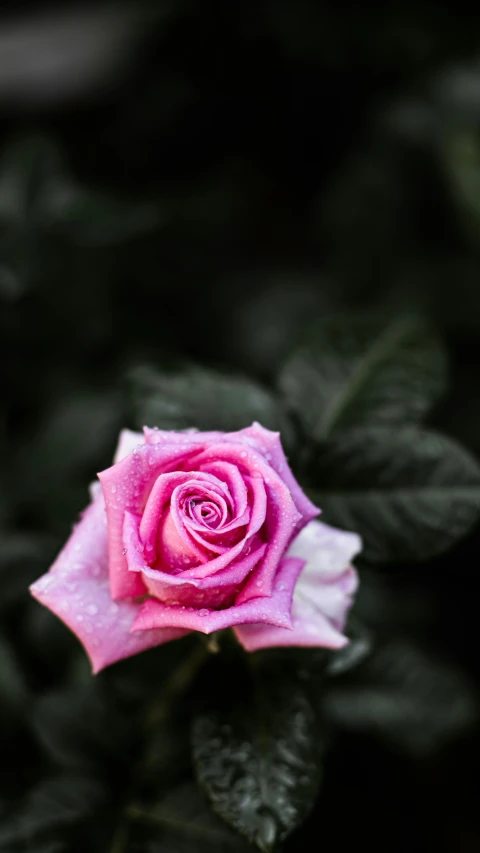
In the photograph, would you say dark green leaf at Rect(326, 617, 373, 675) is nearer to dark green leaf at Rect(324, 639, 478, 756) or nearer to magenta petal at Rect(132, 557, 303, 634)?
magenta petal at Rect(132, 557, 303, 634)

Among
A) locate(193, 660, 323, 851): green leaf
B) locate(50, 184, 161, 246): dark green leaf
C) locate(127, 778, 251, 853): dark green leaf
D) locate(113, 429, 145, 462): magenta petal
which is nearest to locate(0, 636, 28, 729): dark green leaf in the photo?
locate(127, 778, 251, 853): dark green leaf

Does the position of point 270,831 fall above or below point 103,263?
below

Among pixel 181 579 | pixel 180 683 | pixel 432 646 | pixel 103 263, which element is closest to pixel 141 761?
pixel 180 683

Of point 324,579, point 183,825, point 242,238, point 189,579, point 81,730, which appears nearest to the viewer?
point 189,579

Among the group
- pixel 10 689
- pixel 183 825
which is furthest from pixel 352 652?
pixel 10 689

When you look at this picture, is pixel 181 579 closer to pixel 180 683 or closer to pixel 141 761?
pixel 180 683

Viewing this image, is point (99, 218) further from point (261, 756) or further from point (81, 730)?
point (261, 756)
